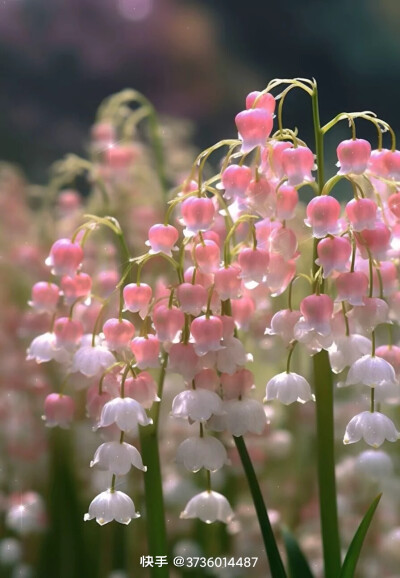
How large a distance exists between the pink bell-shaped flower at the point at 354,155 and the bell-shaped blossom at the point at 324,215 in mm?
24

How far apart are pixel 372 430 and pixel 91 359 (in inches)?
7.8

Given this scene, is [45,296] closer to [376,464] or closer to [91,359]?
[91,359]

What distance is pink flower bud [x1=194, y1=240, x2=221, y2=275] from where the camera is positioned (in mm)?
582

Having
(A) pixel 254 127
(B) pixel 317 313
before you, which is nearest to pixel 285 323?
(B) pixel 317 313

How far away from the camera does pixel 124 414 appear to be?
567 mm

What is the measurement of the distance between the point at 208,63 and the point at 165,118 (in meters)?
0.07

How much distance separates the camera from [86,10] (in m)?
0.82

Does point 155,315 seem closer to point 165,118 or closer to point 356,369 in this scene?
point 356,369

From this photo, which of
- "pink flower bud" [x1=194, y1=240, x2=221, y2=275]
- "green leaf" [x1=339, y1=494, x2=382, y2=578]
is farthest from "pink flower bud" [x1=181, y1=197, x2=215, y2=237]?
"green leaf" [x1=339, y1=494, x2=382, y2=578]

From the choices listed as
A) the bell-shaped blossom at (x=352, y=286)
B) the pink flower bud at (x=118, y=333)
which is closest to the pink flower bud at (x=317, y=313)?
the bell-shaped blossom at (x=352, y=286)

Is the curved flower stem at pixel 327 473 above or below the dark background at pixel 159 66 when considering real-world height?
below

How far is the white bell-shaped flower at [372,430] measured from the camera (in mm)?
576

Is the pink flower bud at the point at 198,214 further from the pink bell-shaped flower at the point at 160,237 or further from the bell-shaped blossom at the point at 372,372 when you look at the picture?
the bell-shaped blossom at the point at 372,372

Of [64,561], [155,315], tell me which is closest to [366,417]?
[155,315]
